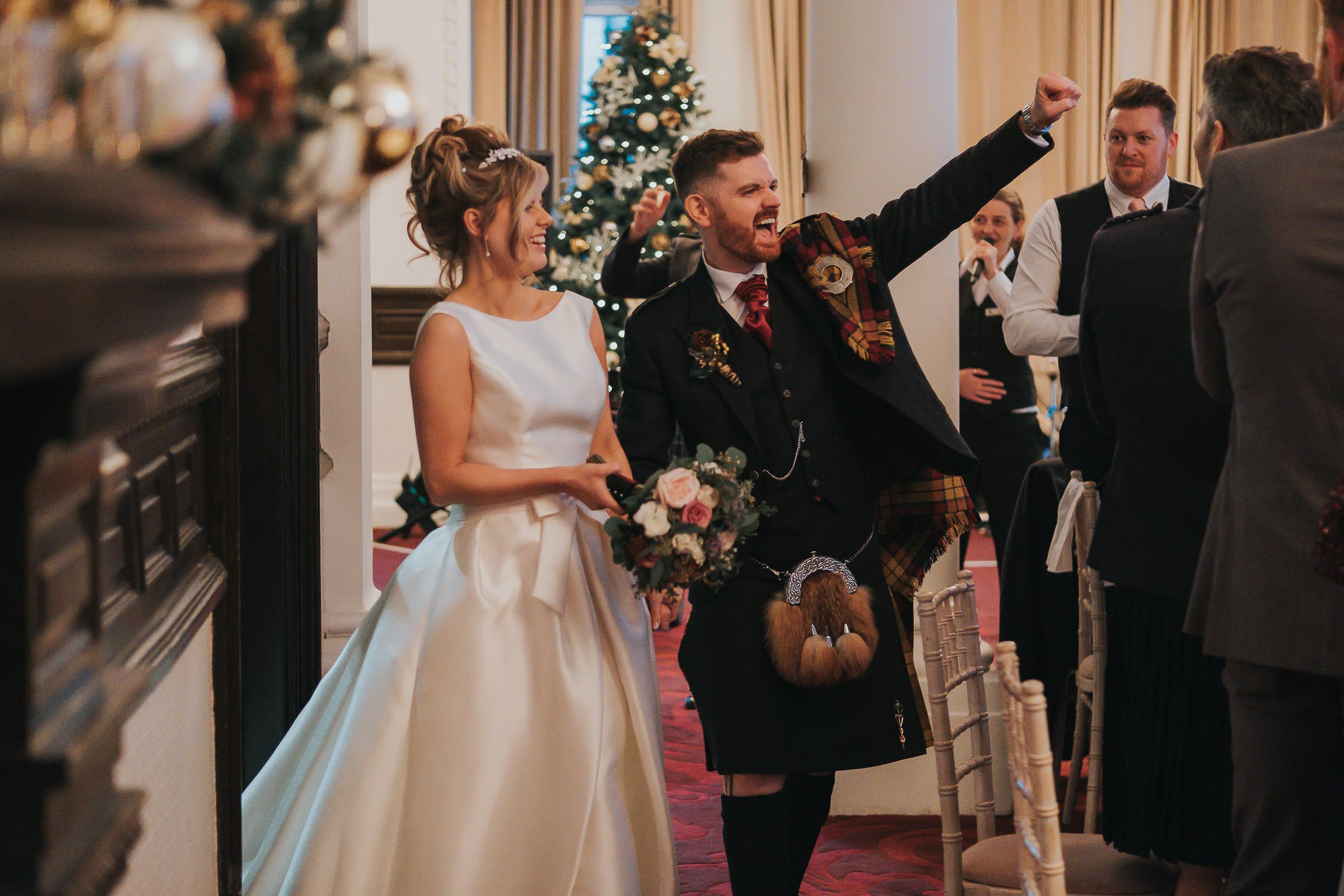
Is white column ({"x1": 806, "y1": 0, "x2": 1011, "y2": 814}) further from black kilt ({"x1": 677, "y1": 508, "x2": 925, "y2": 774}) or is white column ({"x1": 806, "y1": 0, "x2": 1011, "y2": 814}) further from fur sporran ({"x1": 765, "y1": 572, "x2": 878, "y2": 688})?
fur sporran ({"x1": 765, "y1": 572, "x2": 878, "y2": 688})

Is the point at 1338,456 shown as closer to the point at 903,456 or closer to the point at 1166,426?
the point at 1166,426

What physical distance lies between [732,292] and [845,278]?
0.24m

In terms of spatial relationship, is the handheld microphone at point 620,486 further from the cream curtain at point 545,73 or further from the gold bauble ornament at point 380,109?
the cream curtain at point 545,73

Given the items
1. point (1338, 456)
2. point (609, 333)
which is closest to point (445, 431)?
point (1338, 456)

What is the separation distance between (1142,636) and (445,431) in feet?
4.68

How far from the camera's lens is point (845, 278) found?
272cm

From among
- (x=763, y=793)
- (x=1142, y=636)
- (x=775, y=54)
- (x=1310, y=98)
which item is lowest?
(x=763, y=793)

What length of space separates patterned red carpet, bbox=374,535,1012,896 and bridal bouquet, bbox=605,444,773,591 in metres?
1.20

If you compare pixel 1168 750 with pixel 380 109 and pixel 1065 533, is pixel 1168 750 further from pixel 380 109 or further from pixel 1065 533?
pixel 380 109

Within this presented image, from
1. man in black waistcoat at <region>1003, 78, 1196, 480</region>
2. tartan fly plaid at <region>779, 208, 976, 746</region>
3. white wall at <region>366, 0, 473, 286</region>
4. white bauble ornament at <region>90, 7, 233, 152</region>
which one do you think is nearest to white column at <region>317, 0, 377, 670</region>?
tartan fly plaid at <region>779, 208, 976, 746</region>

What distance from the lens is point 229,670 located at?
2.29 meters

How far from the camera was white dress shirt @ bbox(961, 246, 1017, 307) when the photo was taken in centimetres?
496

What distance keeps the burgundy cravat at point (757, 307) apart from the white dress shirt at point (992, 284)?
239cm

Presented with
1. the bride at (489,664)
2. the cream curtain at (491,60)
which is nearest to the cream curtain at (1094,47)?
the cream curtain at (491,60)
